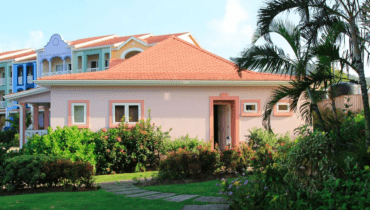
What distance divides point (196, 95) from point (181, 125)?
4.22 ft

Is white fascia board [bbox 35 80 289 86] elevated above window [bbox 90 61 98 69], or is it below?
below

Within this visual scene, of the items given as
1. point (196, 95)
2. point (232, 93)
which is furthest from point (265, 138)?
point (196, 95)

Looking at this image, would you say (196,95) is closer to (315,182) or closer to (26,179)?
(26,179)

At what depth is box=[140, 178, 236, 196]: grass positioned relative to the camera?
8.00m

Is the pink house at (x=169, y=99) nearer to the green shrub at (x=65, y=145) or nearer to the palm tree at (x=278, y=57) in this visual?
the green shrub at (x=65, y=145)

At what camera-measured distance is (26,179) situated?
9141 mm

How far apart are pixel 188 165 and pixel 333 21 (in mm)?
5232

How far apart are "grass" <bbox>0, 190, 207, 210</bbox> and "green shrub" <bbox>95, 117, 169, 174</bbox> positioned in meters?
4.45

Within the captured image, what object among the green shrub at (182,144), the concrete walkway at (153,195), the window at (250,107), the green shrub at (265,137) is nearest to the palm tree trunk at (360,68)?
the concrete walkway at (153,195)

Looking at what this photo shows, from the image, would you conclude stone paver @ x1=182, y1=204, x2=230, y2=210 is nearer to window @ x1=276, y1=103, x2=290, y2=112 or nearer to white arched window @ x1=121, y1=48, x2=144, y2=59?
window @ x1=276, y1=103, x2=290, y2=112

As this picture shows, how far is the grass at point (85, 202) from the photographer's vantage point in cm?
667

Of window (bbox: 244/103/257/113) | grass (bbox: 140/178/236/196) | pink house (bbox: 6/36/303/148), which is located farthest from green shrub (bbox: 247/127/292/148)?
grass (bbox: 140/178/236/196)

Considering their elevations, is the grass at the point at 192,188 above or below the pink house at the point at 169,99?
below

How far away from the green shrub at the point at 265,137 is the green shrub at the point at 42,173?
663cm
